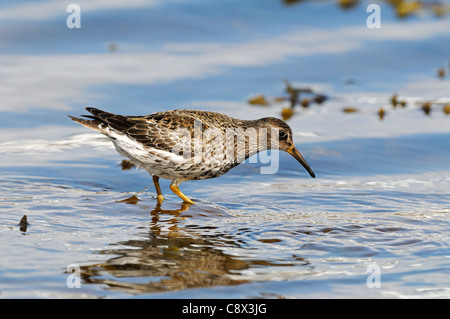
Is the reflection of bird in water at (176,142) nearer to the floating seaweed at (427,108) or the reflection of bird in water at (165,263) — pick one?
the reflection of bird in water at (165,263)

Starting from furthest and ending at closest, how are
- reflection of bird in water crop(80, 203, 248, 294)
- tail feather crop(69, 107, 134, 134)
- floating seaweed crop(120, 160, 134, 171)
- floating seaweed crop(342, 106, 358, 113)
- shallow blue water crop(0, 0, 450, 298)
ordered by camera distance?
1. floating seaweed crop(342, 106, 358, 113)
2. floating seaweed crop(120, 160, 134, 171)
3. tail feather crop(69, 107, 134, 134)
4. shallow blue water crop(0, 0, 450, 298)
5. reflection of bird in water crop(80, 203, 248, 294)

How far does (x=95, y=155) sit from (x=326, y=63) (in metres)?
5.68

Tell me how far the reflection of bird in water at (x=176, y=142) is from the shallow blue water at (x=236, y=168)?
17.7 inches

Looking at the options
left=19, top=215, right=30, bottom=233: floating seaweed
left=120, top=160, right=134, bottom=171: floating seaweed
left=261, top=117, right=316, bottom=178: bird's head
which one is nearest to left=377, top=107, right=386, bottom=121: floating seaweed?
left=261, top=117, right=316, bottom=178: bird's head

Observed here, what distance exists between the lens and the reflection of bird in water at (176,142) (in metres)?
8.45

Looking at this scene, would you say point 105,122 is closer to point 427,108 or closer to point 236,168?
point 236,168

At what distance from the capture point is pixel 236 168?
10.2 m

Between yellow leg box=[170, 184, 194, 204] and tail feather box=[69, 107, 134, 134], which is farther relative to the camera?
yellow leg box=[170, 184, 194, 204]

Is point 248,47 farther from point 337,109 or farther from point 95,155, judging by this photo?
point 95,155

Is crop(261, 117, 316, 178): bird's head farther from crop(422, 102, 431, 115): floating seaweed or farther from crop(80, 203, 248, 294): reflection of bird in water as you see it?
crop(422, 102, 431, 115): floating seaweed

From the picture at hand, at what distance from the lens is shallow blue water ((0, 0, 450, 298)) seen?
640 cm

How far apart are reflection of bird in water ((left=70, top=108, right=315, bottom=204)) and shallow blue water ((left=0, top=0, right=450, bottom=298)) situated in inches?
17.7

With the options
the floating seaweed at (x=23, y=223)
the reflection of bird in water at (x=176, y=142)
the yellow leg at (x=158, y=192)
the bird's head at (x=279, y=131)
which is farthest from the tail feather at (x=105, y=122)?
the bird's head at (x=279, y=131)
